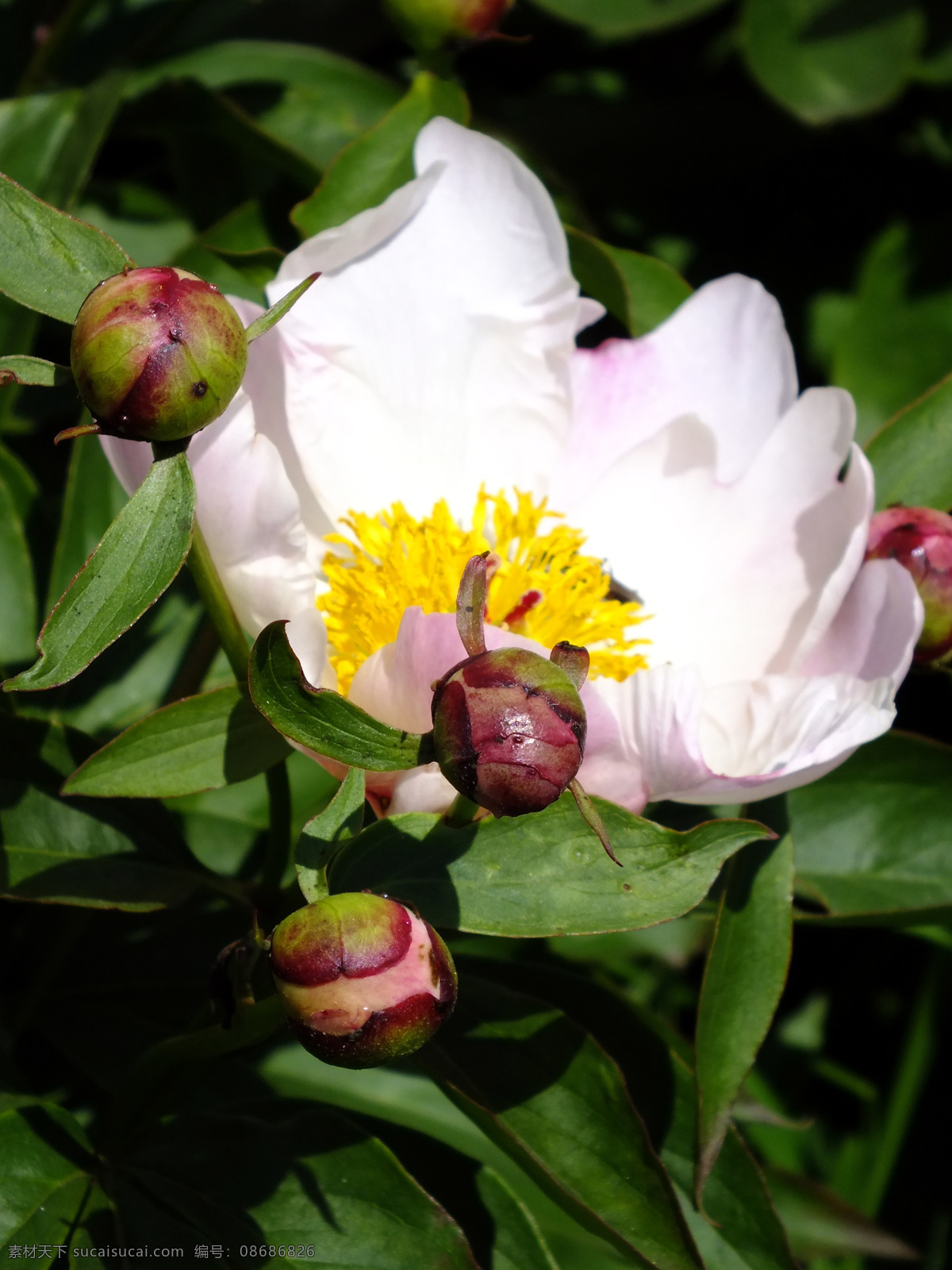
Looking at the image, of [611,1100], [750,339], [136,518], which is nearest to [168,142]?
[750,339]

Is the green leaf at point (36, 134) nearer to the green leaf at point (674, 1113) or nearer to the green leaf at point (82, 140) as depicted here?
the green leaf at point (82, 140)

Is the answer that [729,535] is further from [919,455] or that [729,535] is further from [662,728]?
[662,728]

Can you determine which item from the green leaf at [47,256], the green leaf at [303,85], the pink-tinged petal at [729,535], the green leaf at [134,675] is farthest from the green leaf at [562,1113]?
the green leaf at [303,85]

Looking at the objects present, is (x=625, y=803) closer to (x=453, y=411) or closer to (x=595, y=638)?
(x=595, y=638)

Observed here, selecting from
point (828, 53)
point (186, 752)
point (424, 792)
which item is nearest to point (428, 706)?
point (424, 792)

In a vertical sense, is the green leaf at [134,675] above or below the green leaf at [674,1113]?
above
